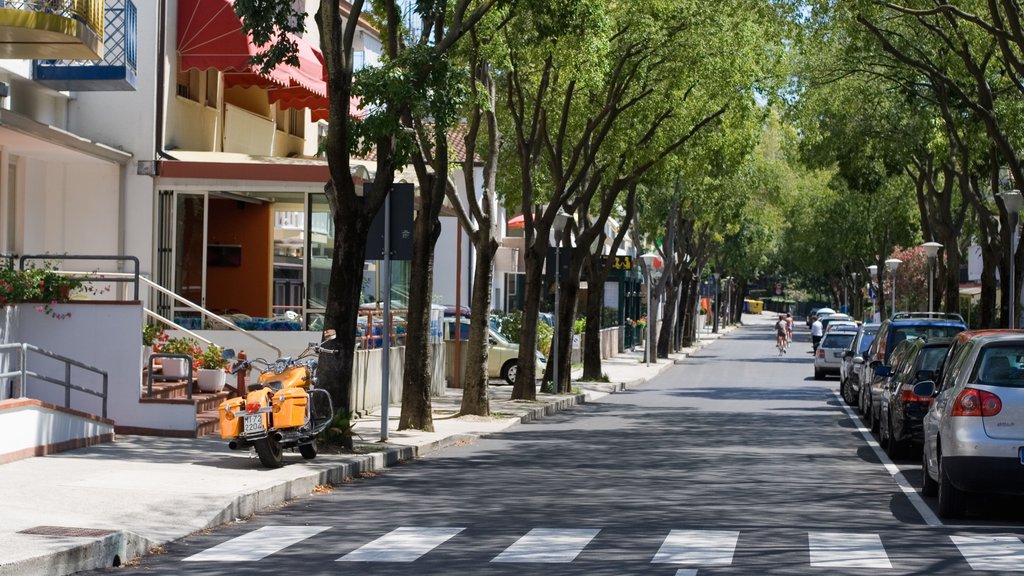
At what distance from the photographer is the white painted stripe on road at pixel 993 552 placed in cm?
997

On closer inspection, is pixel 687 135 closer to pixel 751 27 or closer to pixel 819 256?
pixel 751 27

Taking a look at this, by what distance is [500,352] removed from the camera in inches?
1469

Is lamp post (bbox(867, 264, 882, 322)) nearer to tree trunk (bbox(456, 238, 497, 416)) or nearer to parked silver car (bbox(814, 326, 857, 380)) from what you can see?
parked silver car (bbox(814, 326, 857, 380))

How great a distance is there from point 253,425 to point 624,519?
4176mm

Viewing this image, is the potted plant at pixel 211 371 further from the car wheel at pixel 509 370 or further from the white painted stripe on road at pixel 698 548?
the car wheel at pixel 509 370

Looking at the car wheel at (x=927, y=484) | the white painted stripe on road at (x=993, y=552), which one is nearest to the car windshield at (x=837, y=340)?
the car wheel at (x=927, y=484)

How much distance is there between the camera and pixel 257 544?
11023 millimetres

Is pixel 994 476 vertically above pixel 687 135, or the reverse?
pixel 687 135

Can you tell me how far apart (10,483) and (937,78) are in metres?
18.9

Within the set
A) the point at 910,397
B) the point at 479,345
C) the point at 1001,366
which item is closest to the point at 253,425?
the point at 1001,366

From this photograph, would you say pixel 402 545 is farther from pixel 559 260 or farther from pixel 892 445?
pixel 559 260

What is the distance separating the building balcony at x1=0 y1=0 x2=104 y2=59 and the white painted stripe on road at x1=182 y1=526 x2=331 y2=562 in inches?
325

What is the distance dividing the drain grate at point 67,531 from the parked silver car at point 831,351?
118ft

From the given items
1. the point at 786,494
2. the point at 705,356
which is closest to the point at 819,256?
the point at 705,356
